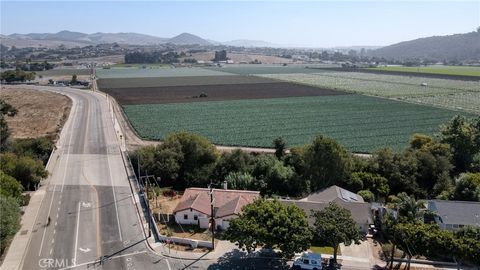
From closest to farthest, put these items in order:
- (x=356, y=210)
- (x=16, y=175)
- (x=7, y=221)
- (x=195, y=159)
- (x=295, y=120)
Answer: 1. (x=7, y=221)
2. (x=356, y=210)
3. (x=16, y=175)
4. (x=195, y=159)
5. (x=295, y=120)

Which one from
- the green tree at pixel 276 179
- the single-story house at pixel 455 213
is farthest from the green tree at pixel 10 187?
the single-story house at pixel 455 213

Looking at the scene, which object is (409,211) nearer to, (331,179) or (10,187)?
(331,179)

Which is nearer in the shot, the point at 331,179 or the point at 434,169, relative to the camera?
the point at 331,179

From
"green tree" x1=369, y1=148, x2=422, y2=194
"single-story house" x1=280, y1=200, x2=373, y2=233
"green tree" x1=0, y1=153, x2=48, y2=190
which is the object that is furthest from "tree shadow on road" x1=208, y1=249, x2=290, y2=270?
"green tree" x1=0, y1=153, x2=48, y2=190

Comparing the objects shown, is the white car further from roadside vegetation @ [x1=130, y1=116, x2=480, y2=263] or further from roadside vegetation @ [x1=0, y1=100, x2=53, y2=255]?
roadside vegetation @ [x1=0, y1=100, x2=53, y2=255]

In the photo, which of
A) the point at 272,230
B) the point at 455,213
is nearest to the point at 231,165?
the point at 272,230

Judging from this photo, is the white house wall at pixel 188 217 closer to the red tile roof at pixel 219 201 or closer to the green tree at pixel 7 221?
the red tile roof at pixel 219 201

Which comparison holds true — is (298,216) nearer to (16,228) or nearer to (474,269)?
(474,269)

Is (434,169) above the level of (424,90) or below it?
below
